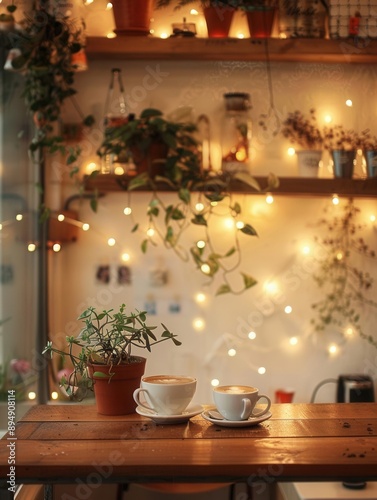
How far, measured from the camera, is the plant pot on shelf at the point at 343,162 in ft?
9.60

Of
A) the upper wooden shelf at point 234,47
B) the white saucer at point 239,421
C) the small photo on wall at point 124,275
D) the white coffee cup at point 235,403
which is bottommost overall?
the white saucer at point 239,421

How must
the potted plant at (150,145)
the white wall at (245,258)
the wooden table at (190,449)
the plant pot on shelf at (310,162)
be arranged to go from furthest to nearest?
the white wall at (245,258), the plant pot on shelf at (310,162), the potted plant at (150,145), the wooden table at (190,449)

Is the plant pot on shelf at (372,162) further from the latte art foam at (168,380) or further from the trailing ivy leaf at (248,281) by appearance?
the latte art foam at (168,380)

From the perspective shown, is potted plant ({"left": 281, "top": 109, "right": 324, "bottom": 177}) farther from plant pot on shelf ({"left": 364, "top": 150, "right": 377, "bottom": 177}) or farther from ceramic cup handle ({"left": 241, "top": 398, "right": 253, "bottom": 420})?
ceramic cup handle ({"left": 241, "top": 398, "right": 253, "bottom": 420})

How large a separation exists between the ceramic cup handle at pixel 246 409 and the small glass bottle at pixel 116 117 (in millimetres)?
1543

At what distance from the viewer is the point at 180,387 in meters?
1.58

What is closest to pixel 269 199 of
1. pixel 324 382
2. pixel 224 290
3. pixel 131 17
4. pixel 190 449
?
pixel 224 290

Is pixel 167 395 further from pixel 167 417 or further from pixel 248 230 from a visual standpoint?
pixel 248 230

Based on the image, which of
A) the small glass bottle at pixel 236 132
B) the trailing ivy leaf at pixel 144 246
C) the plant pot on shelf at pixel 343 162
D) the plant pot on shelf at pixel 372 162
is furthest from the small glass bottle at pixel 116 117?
the plant pot on shelf at pixel 372 162

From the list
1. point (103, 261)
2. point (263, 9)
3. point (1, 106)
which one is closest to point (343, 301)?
point (103, 261)

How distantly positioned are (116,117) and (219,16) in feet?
1.89

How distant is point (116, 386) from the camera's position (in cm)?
163

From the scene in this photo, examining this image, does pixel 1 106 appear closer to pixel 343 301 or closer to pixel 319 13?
pixel 319 13

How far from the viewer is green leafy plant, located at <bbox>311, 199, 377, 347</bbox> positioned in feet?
10.1
